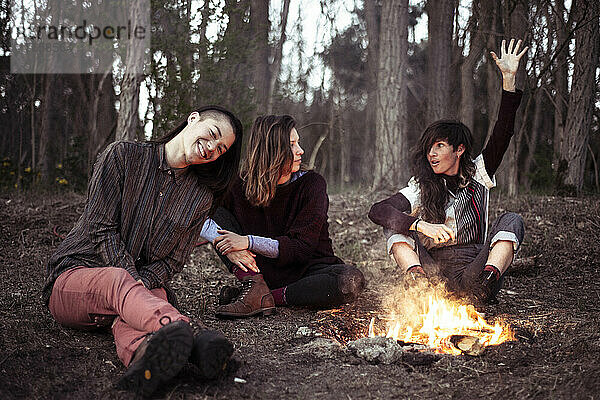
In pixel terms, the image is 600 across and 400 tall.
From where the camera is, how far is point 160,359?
212cm

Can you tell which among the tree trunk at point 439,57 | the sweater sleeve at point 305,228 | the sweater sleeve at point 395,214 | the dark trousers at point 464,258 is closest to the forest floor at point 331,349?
the dark trousers at point 464,258

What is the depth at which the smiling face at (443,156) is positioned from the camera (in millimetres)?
3789

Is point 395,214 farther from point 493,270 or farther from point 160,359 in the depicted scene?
point 160,359

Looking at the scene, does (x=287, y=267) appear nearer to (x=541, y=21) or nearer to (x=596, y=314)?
(x=596, y=314)

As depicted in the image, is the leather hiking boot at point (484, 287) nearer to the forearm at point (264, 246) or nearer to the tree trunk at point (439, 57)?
the forearm at point (264, 246)

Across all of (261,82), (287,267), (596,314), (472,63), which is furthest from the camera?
(261,82)

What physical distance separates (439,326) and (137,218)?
168cm

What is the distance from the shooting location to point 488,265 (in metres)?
3.56

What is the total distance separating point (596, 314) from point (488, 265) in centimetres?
70

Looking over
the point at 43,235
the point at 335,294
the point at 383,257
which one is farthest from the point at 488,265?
the point at 43,235

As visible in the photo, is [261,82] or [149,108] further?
[261,82]

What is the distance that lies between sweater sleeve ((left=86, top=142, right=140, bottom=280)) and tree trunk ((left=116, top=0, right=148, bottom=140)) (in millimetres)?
4005

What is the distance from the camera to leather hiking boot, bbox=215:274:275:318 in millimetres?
3545

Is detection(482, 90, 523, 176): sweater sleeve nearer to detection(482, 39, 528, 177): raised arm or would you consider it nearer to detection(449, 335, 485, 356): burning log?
detection(482, 39, 528, 177): raised arm
